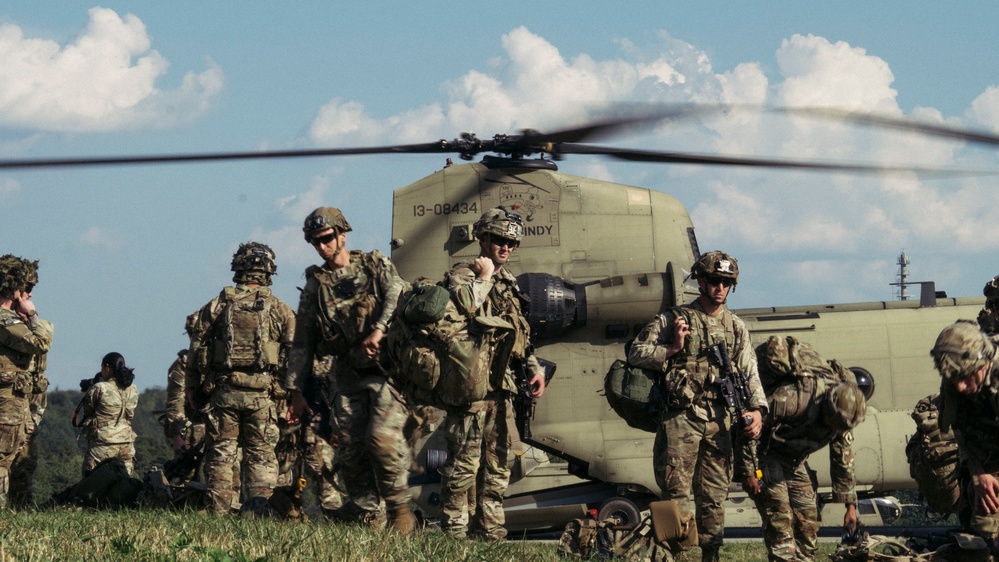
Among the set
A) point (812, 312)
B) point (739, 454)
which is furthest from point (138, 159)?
point (812, 312)

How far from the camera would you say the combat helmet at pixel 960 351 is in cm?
583

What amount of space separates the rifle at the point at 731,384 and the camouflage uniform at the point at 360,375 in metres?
2.18

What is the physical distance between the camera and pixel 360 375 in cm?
750

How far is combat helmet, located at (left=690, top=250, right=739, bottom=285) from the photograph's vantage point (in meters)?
8.13

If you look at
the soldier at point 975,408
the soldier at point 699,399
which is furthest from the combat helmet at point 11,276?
the soldier at point 975,408

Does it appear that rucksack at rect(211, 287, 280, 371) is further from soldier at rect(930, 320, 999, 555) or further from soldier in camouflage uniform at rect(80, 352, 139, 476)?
soldier at rect(930, 320, 999, 555)

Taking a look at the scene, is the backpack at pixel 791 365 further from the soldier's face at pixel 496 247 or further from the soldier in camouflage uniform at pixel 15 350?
the soldier in camouflage uniform at pixel 15 350

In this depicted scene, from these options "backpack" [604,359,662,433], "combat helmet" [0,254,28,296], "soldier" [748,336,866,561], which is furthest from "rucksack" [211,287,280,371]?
"soldier" [748,336,866,561]

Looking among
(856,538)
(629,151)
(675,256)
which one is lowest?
(856,538)

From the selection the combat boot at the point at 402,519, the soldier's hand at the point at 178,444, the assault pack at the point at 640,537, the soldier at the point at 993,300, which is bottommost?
the assault pack at the point at 640,537

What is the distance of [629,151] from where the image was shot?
1095 centimetres

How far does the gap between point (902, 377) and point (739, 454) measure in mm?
4987

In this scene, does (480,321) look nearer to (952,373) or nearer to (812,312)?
(952,373)

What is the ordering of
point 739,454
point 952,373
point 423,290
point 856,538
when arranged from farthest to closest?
point 739,454
point 856,538
point 423,290
point 952,373
